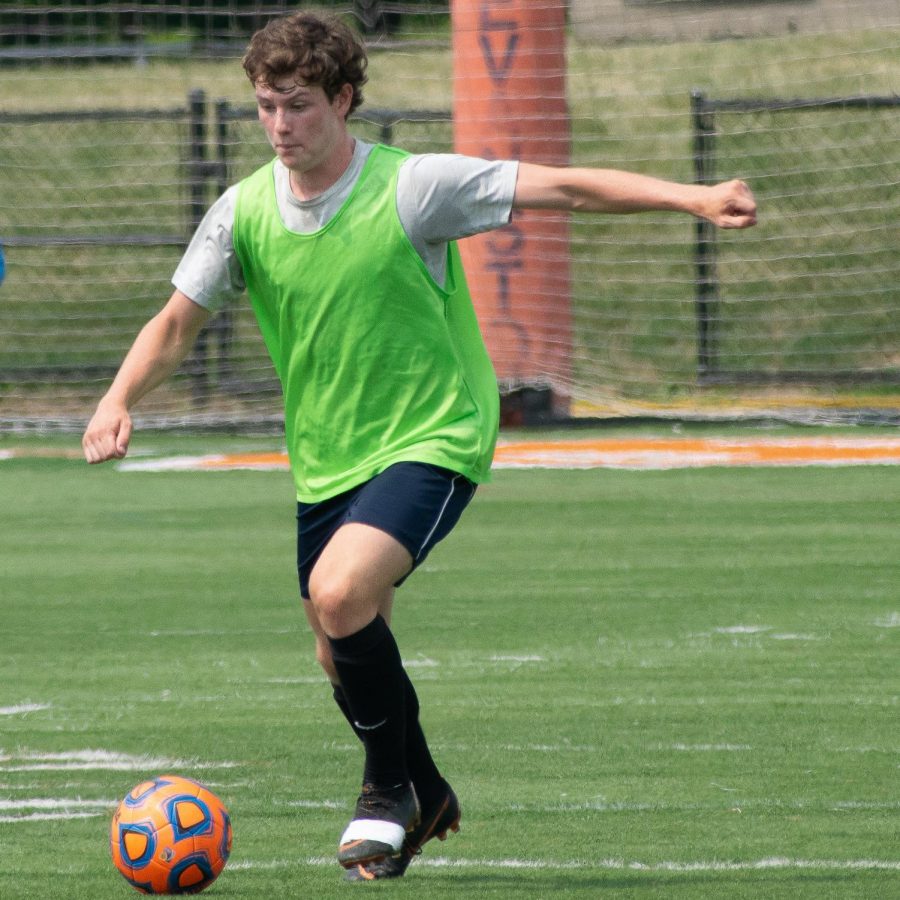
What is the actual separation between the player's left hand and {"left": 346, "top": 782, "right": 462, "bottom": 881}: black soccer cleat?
1.54 metres

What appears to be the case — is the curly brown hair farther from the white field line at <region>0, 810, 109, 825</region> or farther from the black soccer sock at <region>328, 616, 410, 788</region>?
the white field line at <region>0, 810, 109, 825</region>

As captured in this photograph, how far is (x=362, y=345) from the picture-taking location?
16.7 ft

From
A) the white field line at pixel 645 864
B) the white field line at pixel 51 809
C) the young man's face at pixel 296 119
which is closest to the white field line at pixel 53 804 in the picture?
the white field line at pixel 51 809

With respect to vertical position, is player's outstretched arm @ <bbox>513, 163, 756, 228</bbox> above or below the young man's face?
below

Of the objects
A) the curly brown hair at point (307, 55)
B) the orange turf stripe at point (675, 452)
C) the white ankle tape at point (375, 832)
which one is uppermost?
the curly brown hair at point (307, 55)

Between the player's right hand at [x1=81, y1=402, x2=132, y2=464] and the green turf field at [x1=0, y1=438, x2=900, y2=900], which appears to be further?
the green turf field at [x1=0, y1=438, x2=900, y2=900]

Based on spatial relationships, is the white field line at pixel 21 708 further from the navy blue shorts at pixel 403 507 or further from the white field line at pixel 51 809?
the navy blue shorts at pixel 403 507

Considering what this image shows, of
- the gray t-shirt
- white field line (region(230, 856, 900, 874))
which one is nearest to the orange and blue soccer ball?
white field line (region(230, 856, 900, 874))

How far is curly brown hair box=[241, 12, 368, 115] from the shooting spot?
16.1 ft

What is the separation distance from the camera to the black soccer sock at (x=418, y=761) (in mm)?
5121

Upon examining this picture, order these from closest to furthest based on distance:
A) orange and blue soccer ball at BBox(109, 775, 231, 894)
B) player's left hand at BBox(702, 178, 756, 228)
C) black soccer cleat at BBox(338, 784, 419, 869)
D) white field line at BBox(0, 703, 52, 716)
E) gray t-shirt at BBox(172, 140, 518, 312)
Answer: player's left hand at BBox(702, 178, 756, 228) → orange and blue soccer ball at BBox(109, 775, 231, 894) → black soccer cleat at BBox(338, 784, 419, 869) → gray t-shirt at BBox(172, 140, 518, 312) → white field line at BBox(0, 703, 52, 716)

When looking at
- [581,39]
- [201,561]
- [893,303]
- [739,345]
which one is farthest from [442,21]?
[201,561]

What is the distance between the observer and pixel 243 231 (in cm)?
518

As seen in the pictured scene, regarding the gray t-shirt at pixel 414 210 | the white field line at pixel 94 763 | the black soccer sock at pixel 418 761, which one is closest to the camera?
the gray t-shirt at pixel 414 210
